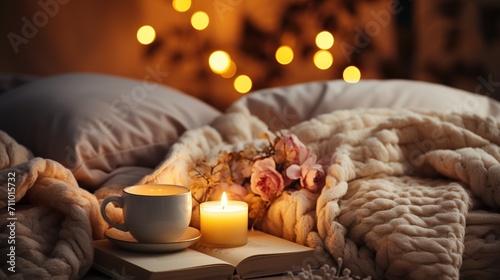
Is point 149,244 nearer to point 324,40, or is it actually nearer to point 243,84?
point 243,84

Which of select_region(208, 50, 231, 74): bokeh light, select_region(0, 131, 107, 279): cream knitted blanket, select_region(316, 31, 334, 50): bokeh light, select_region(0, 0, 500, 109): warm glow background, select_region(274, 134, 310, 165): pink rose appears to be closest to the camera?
select_region(0, 131, 107, 279): cream knitted blanket

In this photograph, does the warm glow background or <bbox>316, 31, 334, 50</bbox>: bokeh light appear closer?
the warm glow background

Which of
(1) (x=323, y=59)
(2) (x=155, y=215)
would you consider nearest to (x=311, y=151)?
(2) (x=155, y=215)

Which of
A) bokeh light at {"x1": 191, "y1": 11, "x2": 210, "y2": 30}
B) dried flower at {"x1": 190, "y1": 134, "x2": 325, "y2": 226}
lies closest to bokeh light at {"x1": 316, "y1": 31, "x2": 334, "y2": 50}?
bokeh light at {"x1": 191, "y1": 11, "x2": 210, "y2": 30}

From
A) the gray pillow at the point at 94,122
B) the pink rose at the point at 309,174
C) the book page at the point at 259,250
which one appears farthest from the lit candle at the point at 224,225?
the gray pillow at the point at 94,122

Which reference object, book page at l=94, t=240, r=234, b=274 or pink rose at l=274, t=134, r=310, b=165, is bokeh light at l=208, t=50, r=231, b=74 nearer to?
pink rose at l=274, t=134, r=310, b=165

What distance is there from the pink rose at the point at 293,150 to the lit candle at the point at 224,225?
0.47ft

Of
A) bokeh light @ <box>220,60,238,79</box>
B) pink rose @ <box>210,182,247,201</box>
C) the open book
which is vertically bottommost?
the open book

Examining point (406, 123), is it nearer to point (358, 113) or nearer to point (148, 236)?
point (358, 113)

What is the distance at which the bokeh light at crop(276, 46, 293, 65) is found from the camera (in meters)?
2.45

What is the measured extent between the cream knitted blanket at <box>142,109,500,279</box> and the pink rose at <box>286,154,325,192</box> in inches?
0.8

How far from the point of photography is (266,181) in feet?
3.97

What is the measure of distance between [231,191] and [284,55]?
1.28 meters

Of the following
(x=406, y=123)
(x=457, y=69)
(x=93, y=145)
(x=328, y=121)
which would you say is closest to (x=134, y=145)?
(x=93, y=145)
